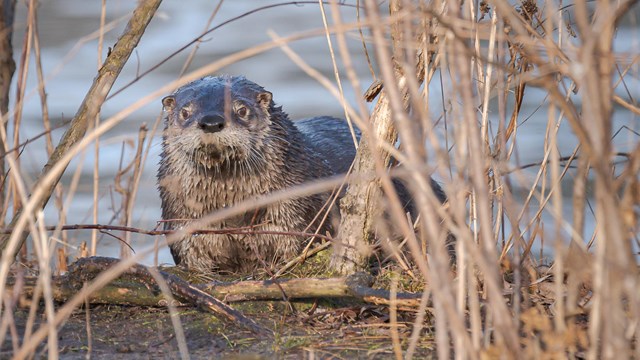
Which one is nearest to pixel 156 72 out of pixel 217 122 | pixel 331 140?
pixel 331 140

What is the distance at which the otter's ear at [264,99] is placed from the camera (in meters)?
4.79

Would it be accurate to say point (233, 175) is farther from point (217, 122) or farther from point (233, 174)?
point (217, 122)

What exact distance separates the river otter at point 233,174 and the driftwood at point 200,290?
0.71 m

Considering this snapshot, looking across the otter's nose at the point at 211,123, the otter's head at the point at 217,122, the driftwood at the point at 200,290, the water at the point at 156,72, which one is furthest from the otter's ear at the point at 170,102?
the water at the point at 156,72

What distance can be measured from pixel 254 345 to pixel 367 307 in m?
0.46

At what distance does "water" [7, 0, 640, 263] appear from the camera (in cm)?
872

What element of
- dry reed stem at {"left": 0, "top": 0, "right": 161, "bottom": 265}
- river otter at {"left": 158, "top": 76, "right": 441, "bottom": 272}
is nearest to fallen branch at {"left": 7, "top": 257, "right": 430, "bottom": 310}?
dry reed stem at {"left": 0, "top": 0, "right": 161, "bottom": 265}

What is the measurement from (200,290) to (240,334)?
23 centimetres

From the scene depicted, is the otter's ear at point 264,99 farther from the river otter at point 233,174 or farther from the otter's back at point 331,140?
the otter's back at point 331,140

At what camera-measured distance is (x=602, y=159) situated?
2.15 m

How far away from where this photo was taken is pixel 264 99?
4.81m

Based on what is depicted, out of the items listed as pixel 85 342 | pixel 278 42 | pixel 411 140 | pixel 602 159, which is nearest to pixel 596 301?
pixel 602 159

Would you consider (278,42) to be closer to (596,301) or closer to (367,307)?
→ (596,301)

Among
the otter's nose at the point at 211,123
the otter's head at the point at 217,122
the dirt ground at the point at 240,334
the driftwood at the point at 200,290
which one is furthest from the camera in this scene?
the otter's head at the point at 217,122
